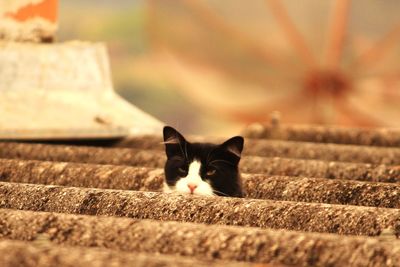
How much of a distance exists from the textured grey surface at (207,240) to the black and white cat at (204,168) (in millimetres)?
1012

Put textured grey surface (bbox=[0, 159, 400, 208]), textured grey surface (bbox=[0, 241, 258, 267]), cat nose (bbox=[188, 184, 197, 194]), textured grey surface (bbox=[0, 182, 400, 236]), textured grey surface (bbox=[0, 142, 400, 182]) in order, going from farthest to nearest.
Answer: textured grey surface (bbox=[0, 142, 400, 182]) → cat nose (bbox=[188, 184, 197, 194]) → textured grey surface (bbox=[0, 159, 400, 208]) → textured grey surface (bbox=[0, 182, 400, 236]) → textured grey surface (bbox=[0, 241, 258, 267])

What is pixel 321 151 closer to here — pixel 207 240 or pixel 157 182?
pixel 157 182

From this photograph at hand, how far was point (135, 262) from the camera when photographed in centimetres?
165

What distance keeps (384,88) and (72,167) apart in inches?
239

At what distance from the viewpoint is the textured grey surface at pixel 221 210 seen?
2.32 m

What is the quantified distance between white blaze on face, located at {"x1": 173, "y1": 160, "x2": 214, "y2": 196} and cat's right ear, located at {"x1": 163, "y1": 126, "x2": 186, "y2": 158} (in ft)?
0.24

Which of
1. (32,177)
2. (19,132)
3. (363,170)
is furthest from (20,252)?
(19,132)

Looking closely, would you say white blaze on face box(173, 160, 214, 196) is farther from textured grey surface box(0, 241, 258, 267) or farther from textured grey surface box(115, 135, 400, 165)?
textured grey surface box(0, 241, 258, 267)

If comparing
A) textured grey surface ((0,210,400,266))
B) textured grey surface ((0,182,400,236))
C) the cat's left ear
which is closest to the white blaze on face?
the cat's left ear

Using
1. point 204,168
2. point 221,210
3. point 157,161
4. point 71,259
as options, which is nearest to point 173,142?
point 204,168

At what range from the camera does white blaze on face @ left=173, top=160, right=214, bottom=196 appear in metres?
3.07

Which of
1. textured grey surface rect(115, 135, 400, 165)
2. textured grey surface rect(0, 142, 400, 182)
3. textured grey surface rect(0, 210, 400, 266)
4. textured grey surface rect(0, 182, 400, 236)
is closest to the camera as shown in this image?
textured grey surface rect(0, 210, 400, 266)

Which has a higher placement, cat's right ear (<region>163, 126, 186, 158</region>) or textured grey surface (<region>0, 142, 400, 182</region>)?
cat's right ear (<region>163, 126, 186, 158</region>)

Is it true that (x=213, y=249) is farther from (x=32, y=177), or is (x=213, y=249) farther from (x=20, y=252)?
(x=32, y=177)
